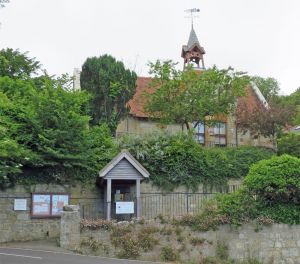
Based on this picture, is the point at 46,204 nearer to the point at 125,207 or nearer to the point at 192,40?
the point at 125,207

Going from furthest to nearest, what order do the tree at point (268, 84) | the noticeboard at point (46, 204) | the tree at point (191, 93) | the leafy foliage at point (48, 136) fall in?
1. the tree at point (268, 84)
2. the tree at point (191, 93)
3. the leafy foliage at point (48, 136)
4. the noticeboard at point (46, 204)

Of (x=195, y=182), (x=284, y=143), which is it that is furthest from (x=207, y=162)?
(x=284, y=143)

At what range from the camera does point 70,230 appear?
16.9 metres

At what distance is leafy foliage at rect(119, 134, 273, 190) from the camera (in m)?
24.3

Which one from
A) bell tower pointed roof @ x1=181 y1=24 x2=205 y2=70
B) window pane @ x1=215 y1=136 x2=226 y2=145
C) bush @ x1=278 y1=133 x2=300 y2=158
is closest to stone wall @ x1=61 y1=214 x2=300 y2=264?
bush @ x1=278 y1=133 x2=300 y2=158

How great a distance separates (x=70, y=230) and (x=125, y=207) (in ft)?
9.78

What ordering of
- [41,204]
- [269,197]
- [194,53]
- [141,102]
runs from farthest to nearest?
[194,53]
[141,102]
[41,204]
[269,197]

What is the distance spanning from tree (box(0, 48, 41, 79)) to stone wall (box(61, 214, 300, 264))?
15.2 meters

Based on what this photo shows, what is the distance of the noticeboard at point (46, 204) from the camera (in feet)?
67.0

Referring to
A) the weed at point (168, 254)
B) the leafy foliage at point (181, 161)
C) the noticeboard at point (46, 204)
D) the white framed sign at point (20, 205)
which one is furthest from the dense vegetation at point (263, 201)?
the white framed sign at point (20, 205)

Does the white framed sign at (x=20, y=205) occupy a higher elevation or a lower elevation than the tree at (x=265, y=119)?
lower

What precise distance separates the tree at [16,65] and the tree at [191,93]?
8.55m

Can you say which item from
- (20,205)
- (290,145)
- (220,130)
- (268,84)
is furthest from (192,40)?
(20,205)

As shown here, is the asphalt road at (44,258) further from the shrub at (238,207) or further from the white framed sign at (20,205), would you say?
the shrub at (238,207)
